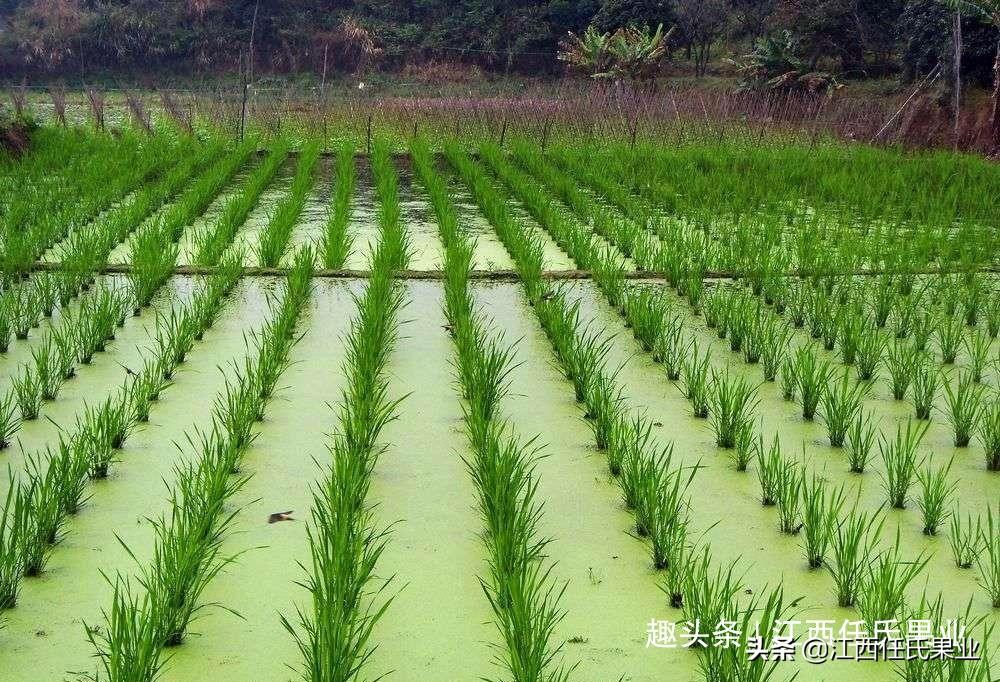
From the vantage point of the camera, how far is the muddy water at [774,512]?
7.25 feet

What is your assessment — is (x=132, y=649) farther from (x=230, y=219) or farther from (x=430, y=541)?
(x=230, y=219)

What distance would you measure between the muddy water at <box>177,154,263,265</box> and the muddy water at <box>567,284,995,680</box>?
2687mm

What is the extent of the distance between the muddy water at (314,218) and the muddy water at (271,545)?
1888mm

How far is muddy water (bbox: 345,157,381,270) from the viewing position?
550cm

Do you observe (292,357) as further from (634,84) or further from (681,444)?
(634,84)

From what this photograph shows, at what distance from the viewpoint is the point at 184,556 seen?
6.75ft

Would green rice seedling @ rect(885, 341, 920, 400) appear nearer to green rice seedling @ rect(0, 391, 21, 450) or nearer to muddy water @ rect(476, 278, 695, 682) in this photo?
muddy water @ rect(476, 278, 695, 682)

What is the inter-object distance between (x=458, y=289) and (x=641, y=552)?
2143mm

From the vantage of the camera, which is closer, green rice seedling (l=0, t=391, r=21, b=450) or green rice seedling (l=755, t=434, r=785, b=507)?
green rice seedling (l=755, t=434, r=785, b=507)

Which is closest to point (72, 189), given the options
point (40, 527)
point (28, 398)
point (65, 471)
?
point (28, 398)

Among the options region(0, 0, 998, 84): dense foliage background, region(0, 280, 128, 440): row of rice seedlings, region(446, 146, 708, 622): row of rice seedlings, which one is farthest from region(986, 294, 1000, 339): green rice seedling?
region(0, 0, 998, 84): dense foliage background

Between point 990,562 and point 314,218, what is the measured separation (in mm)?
5131

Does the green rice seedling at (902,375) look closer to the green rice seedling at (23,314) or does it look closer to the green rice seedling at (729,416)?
the green rice seedling at (729,416)

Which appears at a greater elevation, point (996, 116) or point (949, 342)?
point (949, 342)
